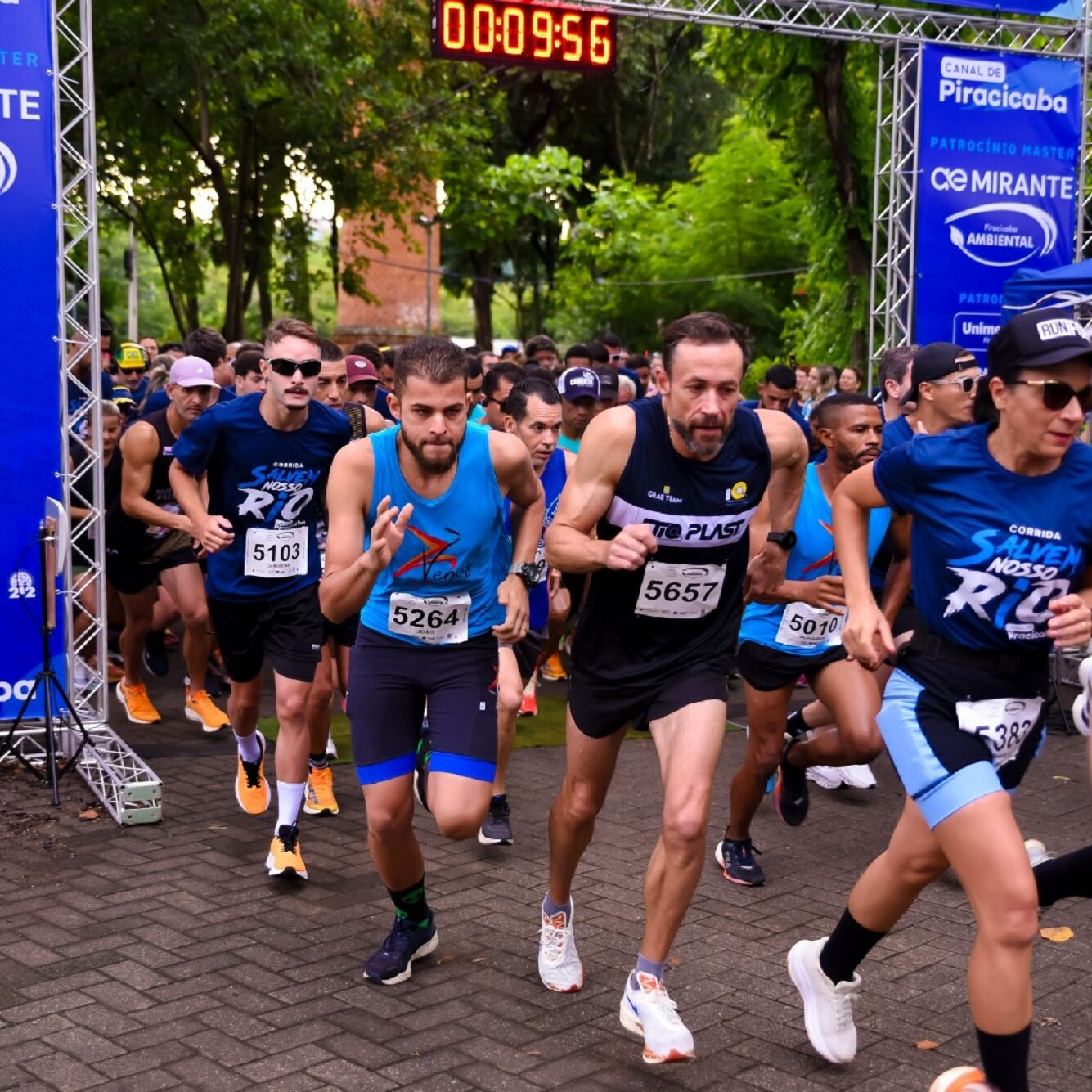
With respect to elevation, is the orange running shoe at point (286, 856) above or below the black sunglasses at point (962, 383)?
below

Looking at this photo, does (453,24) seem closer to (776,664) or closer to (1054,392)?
(776,664)

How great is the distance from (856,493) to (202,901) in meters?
2.96

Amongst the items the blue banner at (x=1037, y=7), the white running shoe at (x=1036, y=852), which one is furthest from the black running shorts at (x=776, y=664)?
the blue banner at (x=1037, y=7)

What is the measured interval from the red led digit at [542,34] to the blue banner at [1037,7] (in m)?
3.37

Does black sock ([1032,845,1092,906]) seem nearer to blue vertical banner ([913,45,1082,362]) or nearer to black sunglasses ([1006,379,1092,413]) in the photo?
black sunglasses ([1006,379,1092,413])

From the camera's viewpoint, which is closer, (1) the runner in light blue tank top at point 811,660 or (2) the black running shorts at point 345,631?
(1) the runner in light blue tank top at point 811,660

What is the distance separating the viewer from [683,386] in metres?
4.43

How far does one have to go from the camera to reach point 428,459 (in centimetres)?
476

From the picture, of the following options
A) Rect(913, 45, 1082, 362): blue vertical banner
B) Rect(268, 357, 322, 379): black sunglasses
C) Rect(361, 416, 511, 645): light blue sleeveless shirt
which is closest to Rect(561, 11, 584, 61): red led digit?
Rect(913, 45, 1082, 362): blue vertical banner

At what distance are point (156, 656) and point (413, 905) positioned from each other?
18.7ft

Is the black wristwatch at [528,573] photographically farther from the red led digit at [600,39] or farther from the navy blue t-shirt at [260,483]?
the red led digit at [600,39]

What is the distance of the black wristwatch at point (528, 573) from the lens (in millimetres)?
4867

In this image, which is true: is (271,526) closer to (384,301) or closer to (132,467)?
(132,467)

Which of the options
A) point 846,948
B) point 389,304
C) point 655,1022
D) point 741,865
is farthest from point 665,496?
point 389,304
